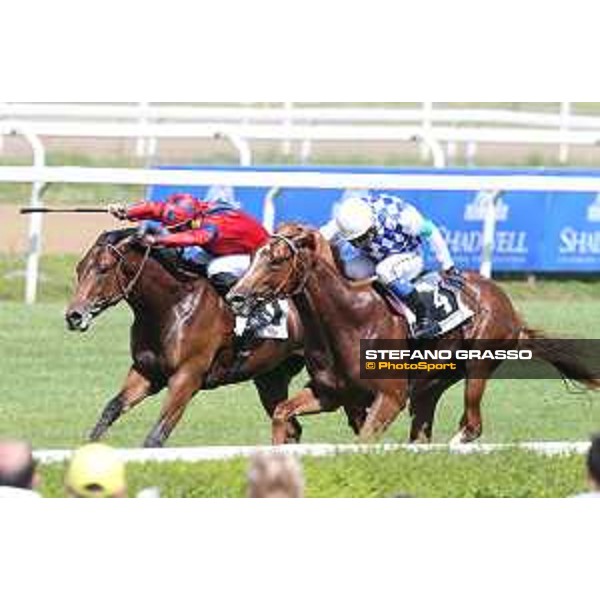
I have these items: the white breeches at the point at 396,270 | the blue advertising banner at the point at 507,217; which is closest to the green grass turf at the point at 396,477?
the white breeches at the point at 396,270

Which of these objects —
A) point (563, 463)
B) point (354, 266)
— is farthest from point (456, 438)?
point (563, 463)

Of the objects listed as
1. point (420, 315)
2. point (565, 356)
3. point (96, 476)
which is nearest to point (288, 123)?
point (565, 356)

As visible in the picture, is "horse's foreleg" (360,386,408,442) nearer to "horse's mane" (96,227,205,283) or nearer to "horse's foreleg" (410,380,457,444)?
"horse's foreleg" (410,380,457,444)

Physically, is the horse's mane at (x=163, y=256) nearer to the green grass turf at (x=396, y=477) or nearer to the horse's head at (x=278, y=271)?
the horse's head at (x=278, y=271)

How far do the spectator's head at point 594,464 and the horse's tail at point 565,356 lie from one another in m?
4.89

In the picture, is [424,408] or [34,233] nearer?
[424,408]

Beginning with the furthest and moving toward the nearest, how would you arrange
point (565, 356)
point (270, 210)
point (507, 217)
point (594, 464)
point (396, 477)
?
point (507, 217)
point (270, 210)
point (565, 356)
point (396, 477)
point (594, 464)

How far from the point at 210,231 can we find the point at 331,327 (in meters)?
0.80

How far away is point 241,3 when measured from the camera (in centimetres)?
1580

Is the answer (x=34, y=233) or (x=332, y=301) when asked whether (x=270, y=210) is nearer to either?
(x=34, y=233)

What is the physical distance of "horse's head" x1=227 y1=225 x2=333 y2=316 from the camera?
36.4 feet

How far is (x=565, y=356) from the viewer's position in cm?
1216
